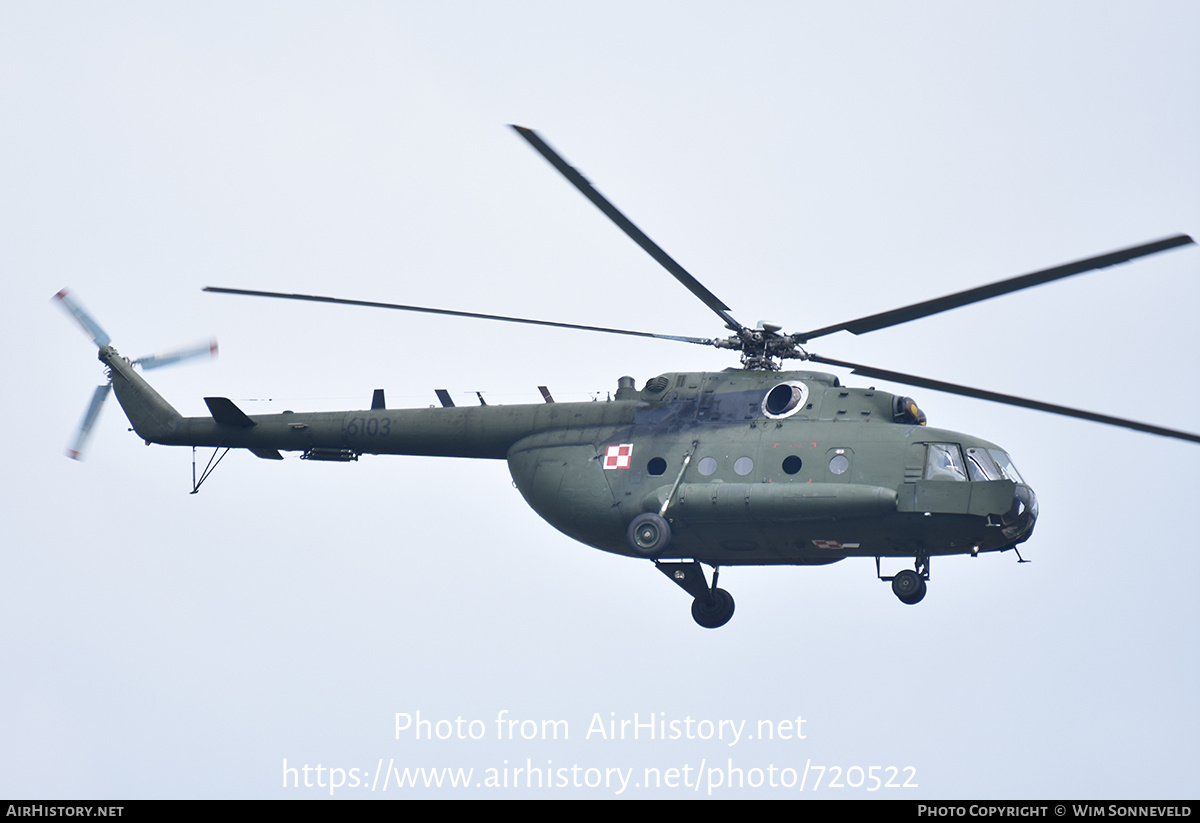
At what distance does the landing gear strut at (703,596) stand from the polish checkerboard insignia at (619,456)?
2.06 m

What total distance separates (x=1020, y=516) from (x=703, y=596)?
6.35 meters

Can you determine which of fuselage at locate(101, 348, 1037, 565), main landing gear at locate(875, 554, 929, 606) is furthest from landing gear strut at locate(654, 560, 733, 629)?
main landing gear at locate(875, 554, 929, 606)

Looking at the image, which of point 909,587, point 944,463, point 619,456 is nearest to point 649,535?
point 619,456

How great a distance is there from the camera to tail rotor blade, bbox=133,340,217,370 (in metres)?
33.9

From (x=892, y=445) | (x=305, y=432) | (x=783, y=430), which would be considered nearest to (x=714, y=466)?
(x=783, y=430)

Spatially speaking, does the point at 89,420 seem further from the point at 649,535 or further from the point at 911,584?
the point at 911,584

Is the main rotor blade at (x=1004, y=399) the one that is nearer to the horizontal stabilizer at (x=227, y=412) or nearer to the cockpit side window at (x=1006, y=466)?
the cockpit side window at (x=1006, y=466)

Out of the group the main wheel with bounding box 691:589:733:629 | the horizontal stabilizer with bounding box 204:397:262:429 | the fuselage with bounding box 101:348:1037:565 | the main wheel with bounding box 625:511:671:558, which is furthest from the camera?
the horizontal stabilizer with bounding box 204:397:262:429

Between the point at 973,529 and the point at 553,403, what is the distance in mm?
8374

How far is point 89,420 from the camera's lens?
114ft

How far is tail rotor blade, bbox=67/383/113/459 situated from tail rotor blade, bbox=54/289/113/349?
1232 mm

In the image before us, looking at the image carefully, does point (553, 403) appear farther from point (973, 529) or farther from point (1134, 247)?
point (1134, 247)

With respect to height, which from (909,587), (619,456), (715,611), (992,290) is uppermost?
(992,290)

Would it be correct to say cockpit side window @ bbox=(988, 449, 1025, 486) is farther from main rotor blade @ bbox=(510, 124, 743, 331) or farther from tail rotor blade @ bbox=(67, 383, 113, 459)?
tail rotor blade @ bbox=(67, 383, 113, 459)
